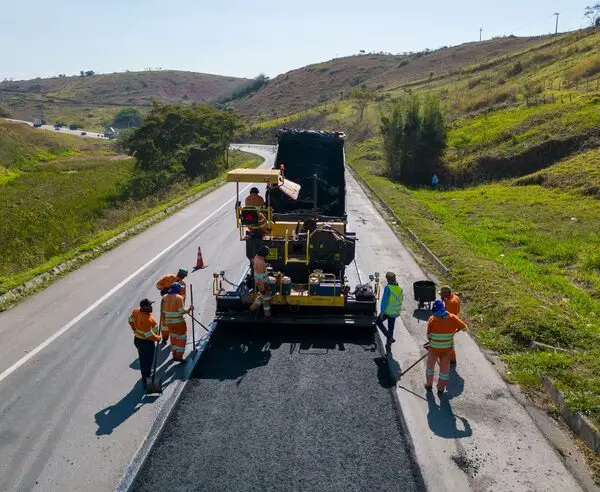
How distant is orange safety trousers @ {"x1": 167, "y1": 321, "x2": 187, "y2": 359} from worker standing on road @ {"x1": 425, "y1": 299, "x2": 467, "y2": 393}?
13.4ft

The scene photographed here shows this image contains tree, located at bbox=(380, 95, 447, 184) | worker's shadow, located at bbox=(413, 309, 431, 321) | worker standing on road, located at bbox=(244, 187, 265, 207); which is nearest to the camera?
worker's shadow, located at bbox=(413, 309, 431, 321)

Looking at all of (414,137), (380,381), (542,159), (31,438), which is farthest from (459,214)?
(31,438)

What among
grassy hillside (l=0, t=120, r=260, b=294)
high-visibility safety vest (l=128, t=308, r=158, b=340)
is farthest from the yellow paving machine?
grassy hillside (l=0, t=120, r=260, b=294)

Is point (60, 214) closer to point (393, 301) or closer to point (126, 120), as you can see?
point (393, 301)

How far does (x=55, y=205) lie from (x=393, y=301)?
2261 cm

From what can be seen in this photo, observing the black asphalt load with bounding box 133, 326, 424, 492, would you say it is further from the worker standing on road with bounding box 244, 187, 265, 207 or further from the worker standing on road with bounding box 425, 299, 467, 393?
the worker standing on road with bounding box 244, 187, 265, 207

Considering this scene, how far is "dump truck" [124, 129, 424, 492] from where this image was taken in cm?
644

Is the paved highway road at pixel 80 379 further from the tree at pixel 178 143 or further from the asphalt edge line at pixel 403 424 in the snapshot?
the tree at pixel 178 143

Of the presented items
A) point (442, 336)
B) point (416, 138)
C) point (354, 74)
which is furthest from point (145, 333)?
point (354, 74)

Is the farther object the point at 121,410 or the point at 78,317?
the point at 78,317

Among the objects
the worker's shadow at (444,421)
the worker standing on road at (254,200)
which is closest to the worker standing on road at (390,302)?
the worker's shadow at (444,421)

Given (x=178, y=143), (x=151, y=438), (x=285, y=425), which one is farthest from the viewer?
(x=178, y=143)

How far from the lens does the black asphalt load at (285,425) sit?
6352 mm

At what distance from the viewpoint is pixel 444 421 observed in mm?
7652
